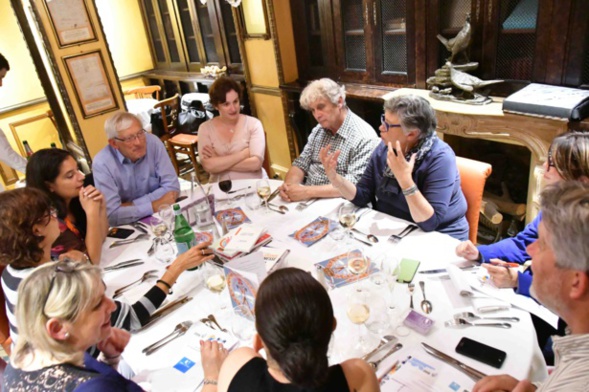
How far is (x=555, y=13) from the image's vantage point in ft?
8.02

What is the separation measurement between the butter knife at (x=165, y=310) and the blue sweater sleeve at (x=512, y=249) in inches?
47.2

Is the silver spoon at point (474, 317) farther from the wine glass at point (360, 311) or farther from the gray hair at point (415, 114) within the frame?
the gray hair at point (415, 114)

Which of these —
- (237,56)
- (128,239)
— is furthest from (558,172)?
(237,56)

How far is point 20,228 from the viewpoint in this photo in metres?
1.54

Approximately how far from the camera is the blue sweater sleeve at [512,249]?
1.77 m

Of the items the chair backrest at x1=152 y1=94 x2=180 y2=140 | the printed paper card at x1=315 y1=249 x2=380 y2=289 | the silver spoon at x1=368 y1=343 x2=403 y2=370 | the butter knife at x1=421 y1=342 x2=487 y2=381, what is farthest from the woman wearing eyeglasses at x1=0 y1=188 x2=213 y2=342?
the chair backrest at x1=152 y1=94 x2=180 y2=140

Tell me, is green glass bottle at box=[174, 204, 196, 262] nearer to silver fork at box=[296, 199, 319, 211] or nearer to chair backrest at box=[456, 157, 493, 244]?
silver fork at box=[296, 199, 319, 211]

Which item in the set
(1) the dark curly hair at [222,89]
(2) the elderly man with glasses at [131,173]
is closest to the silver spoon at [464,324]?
(2) the elderly man with glasses at [131,173]

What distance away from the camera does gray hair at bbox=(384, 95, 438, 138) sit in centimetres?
200

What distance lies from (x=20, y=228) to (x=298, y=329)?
1.19 meters

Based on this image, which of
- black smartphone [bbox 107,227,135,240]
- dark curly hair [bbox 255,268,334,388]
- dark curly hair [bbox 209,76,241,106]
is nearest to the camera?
dark curly hair [bbox 255,268,334,388]

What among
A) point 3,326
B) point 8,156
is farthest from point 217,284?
point 8,156

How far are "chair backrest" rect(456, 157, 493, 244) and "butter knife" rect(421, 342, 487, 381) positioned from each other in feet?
3.57

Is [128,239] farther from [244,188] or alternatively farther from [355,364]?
[355,364]
